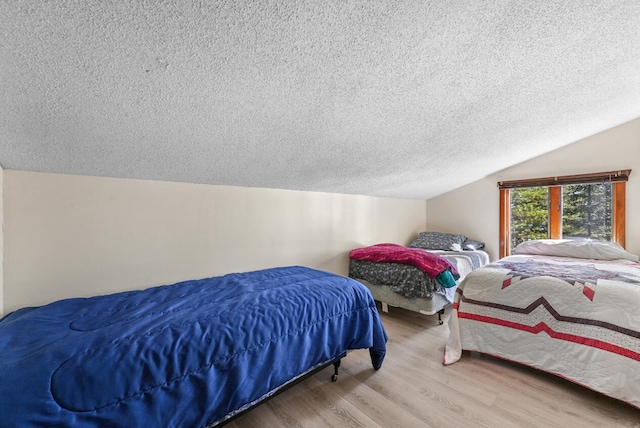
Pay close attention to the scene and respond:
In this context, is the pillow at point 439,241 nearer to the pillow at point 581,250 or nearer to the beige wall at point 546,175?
the beige wall at point 546,175

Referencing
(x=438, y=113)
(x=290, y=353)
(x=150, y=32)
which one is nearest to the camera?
(x=150, y=32)

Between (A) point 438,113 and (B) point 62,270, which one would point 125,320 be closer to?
(B) point 62,270

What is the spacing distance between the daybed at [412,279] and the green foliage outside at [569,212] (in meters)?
0.92

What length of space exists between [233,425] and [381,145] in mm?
2129

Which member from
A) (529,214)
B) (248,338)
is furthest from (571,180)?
(248,338)

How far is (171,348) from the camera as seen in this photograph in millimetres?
1028

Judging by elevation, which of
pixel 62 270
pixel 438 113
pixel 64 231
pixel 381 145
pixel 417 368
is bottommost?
pixel 417 368

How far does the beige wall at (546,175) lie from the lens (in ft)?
9.71

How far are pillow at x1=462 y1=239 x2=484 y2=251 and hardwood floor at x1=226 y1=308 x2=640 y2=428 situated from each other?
209 centimetres

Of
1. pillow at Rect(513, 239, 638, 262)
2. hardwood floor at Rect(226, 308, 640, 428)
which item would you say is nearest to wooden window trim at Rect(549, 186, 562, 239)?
pillow at Rect(513, 239, 638, 262)

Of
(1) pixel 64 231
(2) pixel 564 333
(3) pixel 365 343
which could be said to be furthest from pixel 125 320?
(2) pixel 564 333

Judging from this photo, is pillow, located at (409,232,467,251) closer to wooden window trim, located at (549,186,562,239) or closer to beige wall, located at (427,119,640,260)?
beige wall, located at (427,119,640,260)

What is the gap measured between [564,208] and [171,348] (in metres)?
4.60

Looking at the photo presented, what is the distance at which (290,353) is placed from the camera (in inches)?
53.5
